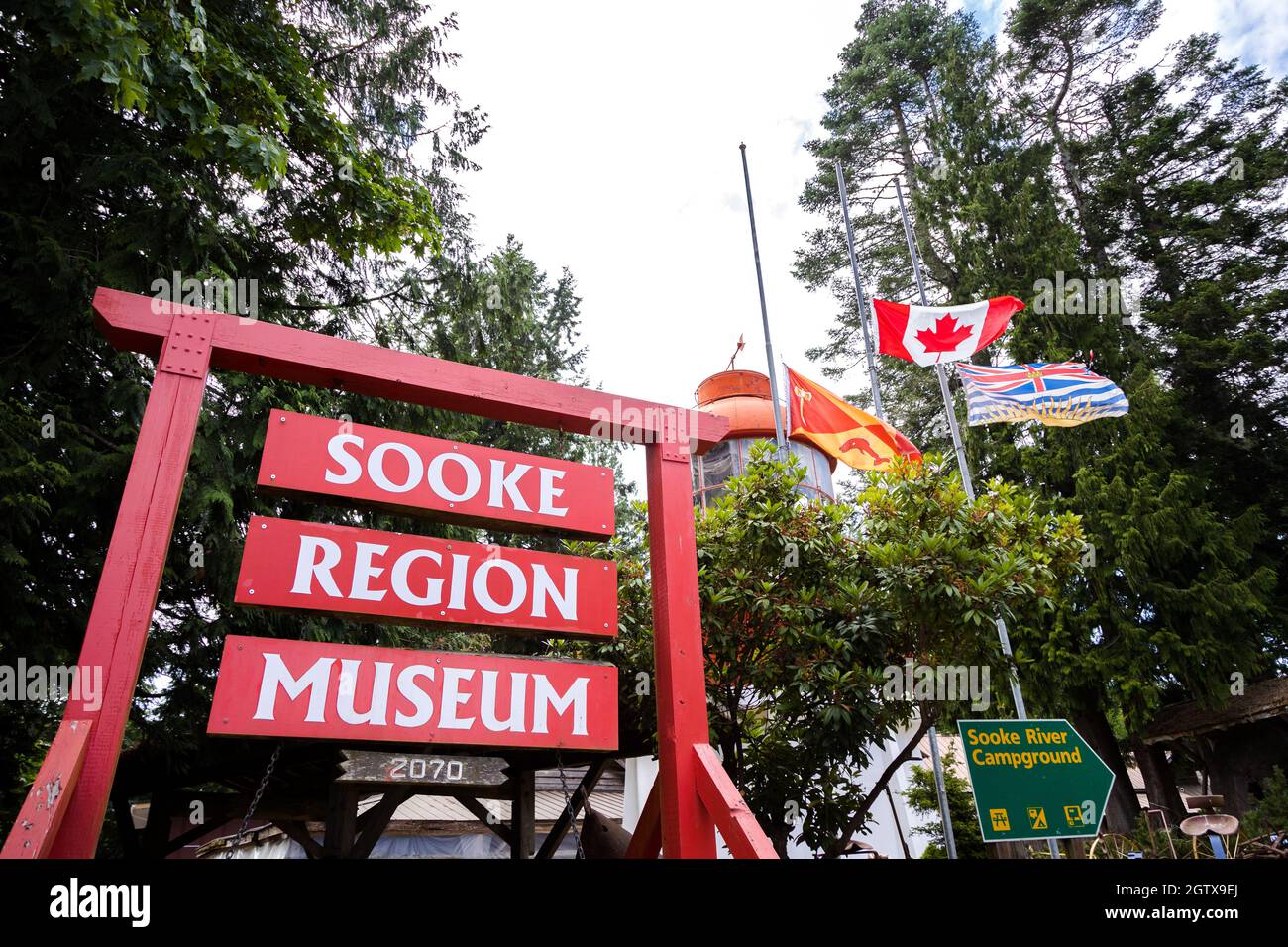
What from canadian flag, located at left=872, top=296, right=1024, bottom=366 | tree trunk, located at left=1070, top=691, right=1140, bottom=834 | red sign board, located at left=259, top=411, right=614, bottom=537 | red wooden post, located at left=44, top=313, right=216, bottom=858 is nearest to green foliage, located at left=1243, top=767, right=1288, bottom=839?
Result: tree trunk, located at left=1070, top=691, right=1140, bottom=834

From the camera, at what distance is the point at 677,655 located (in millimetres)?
3713

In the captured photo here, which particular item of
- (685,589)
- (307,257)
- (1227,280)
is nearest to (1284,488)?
(1227,280)

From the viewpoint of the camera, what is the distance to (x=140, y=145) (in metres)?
6.40

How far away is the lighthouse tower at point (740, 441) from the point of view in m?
15.8

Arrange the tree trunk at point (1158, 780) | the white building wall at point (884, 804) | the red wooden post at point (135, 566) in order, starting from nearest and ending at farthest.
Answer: the red wooden post at point (135, 566) → the tree trunk at point (1158, 780) → the white building wall at point (884, 804)

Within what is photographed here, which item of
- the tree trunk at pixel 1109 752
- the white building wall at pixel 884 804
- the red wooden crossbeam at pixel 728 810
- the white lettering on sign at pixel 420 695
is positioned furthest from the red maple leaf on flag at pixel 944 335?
the white lettering on sign at pixel 420 695

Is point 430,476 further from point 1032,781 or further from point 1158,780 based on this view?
point 1158,780

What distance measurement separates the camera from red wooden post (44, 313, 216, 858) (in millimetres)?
2621

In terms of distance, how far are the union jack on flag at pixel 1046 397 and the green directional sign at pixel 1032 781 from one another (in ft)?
16.5

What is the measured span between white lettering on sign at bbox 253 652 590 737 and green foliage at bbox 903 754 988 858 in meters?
12.8

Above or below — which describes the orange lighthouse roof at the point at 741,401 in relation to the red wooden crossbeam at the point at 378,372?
above

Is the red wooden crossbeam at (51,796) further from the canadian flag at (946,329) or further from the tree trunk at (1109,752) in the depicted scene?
the tree trunk at (1109,752)
